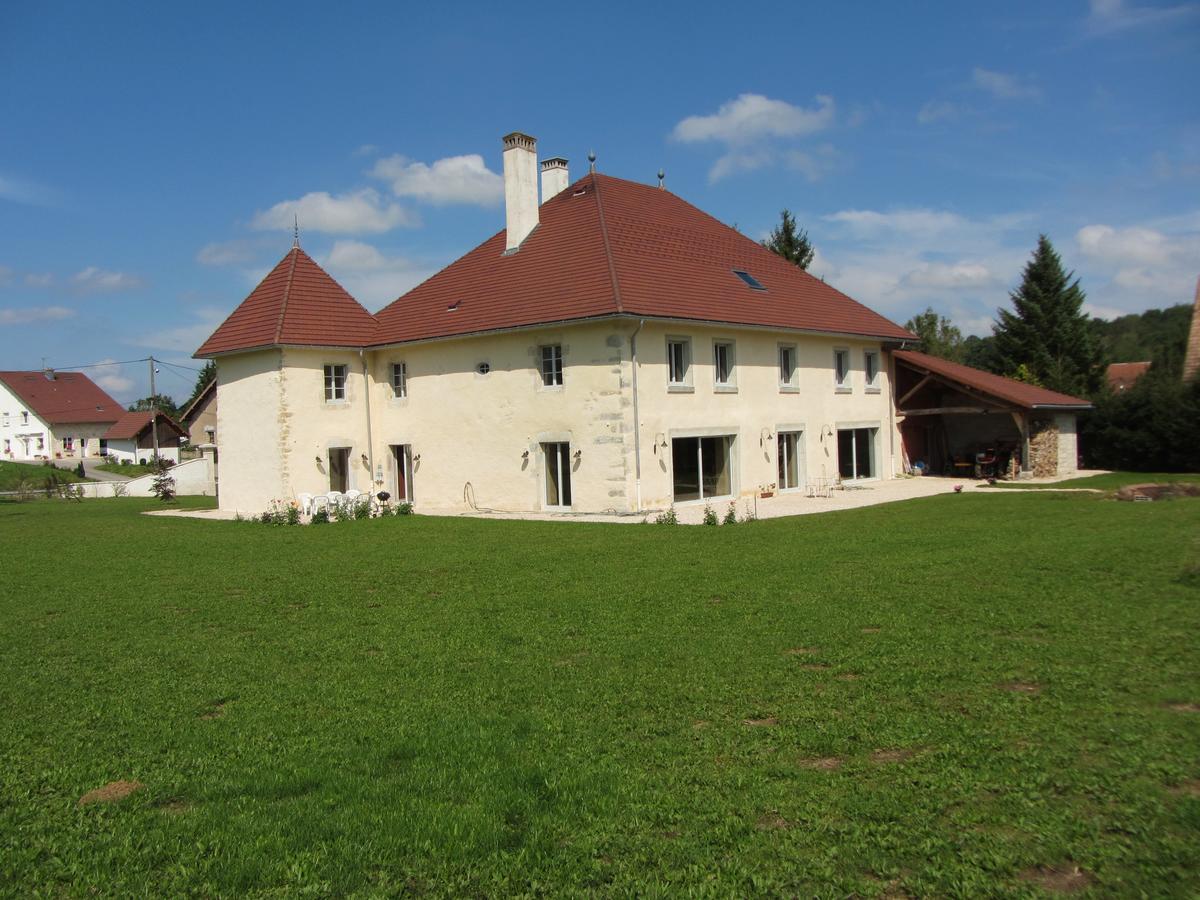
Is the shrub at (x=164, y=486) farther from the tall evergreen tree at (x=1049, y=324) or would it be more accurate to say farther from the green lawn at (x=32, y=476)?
the tall evergreen tree at (x=1049, y=324)

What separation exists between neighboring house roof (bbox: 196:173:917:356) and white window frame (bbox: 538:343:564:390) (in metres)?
0.88

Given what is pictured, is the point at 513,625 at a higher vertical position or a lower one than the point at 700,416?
lower

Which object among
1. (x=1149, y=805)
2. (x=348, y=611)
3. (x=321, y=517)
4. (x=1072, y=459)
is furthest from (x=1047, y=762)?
(x=1072, y=459)

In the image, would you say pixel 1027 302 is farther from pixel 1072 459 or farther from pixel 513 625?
pixel 513 625

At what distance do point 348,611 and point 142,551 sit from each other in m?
8.39

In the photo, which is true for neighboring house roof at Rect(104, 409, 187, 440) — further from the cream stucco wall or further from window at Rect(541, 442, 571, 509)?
window at Rect(541, 442, 571, 509)

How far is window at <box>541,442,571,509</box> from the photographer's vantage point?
22.3 m

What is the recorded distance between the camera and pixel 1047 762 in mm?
4738

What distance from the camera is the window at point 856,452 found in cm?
2806

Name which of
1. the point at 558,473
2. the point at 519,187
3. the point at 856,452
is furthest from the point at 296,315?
the point at 856,452

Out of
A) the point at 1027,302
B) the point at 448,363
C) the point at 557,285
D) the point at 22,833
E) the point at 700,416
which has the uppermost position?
the point at 1027,302

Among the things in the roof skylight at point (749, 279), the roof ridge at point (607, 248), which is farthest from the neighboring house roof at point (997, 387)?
the roof ridge at point (607, 248)

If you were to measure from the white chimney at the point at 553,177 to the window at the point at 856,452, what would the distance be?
11.3 m

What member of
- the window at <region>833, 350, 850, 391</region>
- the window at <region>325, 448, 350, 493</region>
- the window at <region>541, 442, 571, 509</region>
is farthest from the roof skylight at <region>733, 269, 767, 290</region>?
the window at <region>325, 448, 350, 493</region>
